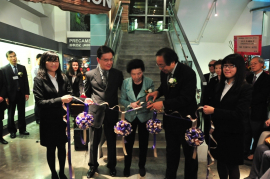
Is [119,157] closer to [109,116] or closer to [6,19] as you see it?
[109,116]

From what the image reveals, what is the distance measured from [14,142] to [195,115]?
388cm

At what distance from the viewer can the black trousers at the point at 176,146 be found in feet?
7.72

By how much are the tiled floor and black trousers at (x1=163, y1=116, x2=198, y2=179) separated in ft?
1.55

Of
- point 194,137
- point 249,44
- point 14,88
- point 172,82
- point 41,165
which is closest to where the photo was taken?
point 194,137

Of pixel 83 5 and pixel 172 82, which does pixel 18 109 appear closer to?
pixel 83 5

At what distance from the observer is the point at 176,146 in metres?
2.42

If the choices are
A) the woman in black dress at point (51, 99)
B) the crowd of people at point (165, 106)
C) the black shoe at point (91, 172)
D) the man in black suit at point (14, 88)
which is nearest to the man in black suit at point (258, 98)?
the crowd of people at point (165, 106)

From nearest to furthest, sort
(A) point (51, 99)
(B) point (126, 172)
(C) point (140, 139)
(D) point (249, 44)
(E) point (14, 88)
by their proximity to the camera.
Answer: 1. (A) point (51, 99)
2. (C) point (140, 139)
3. (B) point (126, 172)
4. (E) point (14, 88)
5. (D) point (249, 44)

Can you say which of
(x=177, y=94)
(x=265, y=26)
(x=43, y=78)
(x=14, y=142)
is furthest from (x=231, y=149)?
(x=265, y=26)

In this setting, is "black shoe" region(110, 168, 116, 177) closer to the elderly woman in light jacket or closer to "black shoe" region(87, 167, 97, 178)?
"black shoe" region(87, 167, 97, 178)

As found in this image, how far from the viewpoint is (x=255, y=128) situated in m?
3.40

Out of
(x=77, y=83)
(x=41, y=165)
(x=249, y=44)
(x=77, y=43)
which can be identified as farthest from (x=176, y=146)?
(x=77, y=43)

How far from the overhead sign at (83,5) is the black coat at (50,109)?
7.96 ft

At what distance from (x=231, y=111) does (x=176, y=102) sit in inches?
21.7
